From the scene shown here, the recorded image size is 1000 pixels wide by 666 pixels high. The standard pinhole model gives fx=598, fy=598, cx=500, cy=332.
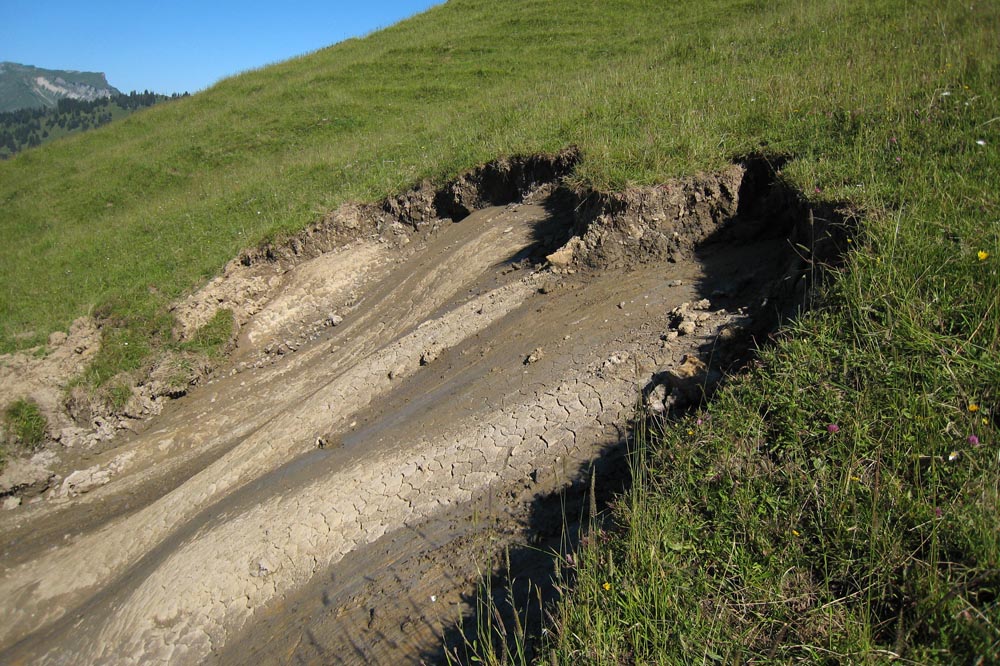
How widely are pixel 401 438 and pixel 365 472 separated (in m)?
0.37

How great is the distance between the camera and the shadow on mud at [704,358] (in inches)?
102

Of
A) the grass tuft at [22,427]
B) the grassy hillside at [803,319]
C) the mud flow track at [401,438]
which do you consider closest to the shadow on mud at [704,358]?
the mud flow track at [401,438]

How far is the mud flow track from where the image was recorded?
3639mm

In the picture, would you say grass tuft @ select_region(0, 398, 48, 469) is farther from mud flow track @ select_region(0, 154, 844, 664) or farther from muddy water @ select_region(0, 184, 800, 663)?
muddy water @ select_region(0, 184, 800, 663)

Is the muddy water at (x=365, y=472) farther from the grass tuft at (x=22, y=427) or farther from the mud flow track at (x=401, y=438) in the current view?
the grass tuft at (x=22, y=427)

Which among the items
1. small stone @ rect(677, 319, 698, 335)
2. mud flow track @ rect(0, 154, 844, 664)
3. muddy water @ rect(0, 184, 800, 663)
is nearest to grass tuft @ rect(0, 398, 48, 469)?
mud flow track @ rect(0, 154, 844, 664)

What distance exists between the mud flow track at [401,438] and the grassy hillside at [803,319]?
0.67m

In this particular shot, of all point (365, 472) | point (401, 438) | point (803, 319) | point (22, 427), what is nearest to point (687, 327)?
point (803, 319)

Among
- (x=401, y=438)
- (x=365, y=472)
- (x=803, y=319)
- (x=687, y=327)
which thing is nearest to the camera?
(x=803, y=319)

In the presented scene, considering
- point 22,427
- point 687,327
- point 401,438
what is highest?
point 687,327

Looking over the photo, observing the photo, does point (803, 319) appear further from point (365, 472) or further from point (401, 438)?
point (365, 472)

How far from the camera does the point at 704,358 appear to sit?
375cm

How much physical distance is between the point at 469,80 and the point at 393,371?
11.4 metres

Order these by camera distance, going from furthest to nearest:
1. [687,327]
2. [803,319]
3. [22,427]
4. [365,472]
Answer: [22,427] < [365,472] < [687,327] < [803,319]
